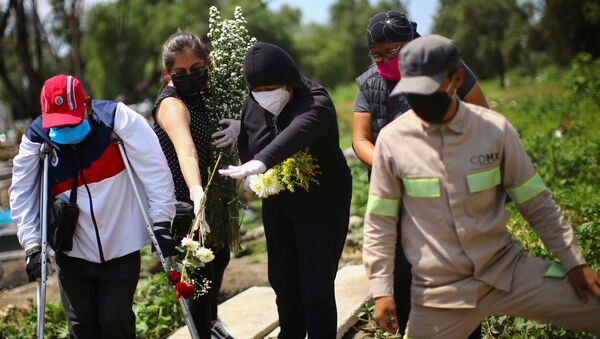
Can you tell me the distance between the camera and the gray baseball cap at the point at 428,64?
295cm

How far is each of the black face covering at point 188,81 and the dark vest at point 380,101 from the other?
108 centimetres

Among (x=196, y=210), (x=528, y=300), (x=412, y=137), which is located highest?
(x=412, y=137)

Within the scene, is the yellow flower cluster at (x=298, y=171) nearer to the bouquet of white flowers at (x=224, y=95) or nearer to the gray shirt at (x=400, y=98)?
the gray shirt at (x=400, y=98)

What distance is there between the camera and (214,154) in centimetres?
479

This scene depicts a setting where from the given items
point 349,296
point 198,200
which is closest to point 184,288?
point 198,200

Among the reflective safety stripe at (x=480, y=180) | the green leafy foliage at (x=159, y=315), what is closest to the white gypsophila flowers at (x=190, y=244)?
the reflective safety stripe at (x=480, y=180)

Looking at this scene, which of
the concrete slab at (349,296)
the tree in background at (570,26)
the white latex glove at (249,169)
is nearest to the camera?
the white latex glove at (249,169)

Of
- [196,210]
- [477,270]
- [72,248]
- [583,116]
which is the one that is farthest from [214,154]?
[583,116]

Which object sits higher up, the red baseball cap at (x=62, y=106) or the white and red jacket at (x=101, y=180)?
the red baseball cap at (x=62, y=106)

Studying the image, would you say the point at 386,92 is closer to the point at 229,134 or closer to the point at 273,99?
the point at 273,99

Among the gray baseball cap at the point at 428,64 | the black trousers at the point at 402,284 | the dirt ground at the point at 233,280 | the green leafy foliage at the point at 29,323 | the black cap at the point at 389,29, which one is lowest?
the dirt ground at the point at 233,280

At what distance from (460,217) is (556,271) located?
0.45 metres

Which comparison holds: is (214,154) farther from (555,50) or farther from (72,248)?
(555,50)

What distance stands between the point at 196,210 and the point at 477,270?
175 centimetres
